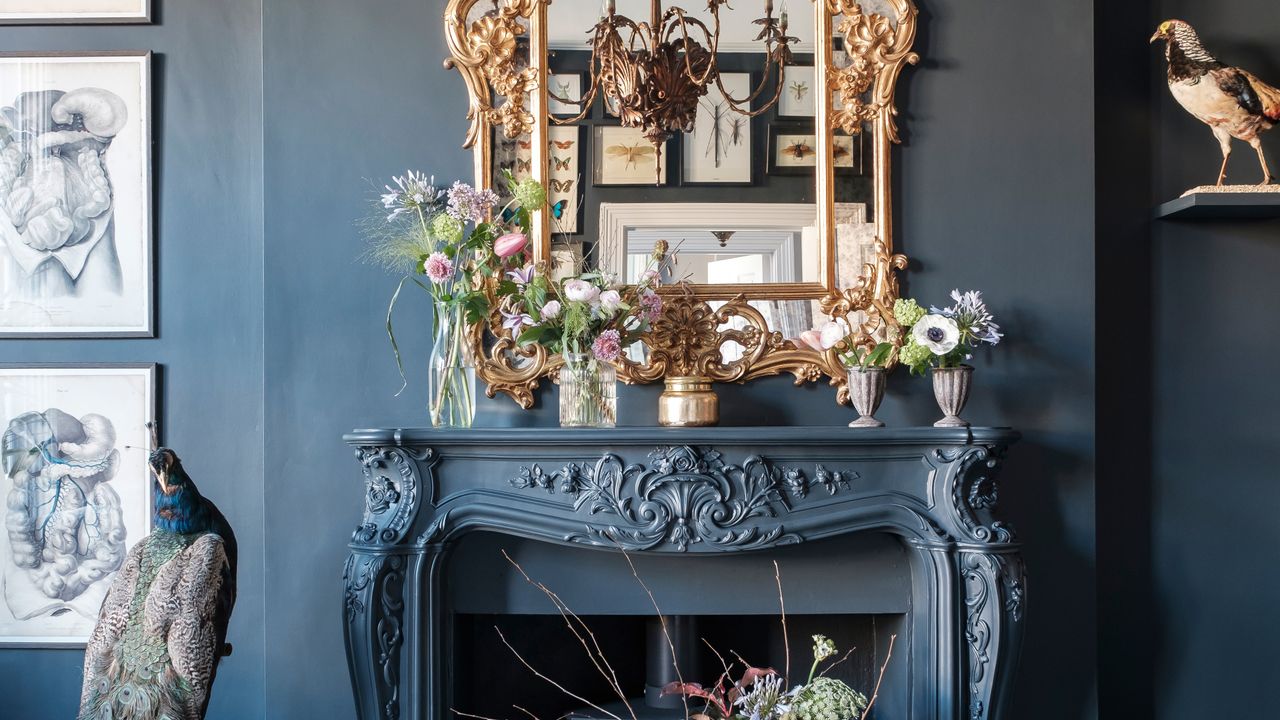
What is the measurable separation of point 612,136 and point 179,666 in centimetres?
165

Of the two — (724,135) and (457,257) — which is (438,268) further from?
(724,135)

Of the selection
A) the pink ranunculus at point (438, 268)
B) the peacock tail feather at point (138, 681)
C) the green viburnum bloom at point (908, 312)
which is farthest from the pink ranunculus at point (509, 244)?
the peacock tail feather at point (138, 681)

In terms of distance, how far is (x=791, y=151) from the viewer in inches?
98.9

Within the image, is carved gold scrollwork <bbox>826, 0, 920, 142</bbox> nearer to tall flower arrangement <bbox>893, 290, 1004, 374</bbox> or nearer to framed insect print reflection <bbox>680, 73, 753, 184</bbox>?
framed insect print reflection <bbox>680, 73, 753, 184</bbox>

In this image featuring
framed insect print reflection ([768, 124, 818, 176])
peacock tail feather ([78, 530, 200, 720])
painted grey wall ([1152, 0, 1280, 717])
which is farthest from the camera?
painted grey wall ([1152, 0, 1280, 717])

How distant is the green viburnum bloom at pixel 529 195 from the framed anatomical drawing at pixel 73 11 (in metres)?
1.35

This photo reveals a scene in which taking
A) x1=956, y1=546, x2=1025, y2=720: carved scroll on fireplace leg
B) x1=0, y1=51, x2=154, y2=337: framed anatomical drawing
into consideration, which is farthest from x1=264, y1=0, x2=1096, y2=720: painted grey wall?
x1=0, y1=51, x2=154, y2=337: framed anatomical drawing

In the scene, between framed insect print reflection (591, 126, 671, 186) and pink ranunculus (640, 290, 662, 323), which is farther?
framed insect print reflection (591, 126, 671, 186)

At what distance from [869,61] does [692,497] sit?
1278 mm

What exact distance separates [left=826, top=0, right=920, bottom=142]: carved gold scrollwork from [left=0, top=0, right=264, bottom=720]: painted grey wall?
5.56 feet

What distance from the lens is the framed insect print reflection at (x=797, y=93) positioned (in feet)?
8.25

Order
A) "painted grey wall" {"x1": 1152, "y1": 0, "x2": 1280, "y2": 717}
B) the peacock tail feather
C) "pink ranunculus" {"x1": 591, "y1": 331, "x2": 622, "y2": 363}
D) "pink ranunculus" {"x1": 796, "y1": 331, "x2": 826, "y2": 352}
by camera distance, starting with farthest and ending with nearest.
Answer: "painted grey wall" {"x1": 1152, "y1": 0, "x2": 1280, "y2": 717} → "pink ranunculus" {"x1": 796, "y1": 331, "x2": 826, "y2": 352} → "pink ranunculus" {"x1": 591, "y1": 331, "x2": 622, "y2": 363} → the peacock tail feather

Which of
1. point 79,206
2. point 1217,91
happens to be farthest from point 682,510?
point 79,206

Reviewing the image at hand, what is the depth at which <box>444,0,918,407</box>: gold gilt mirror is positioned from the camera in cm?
248
